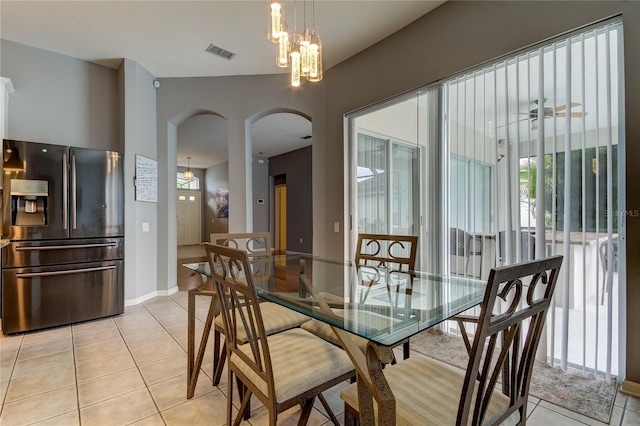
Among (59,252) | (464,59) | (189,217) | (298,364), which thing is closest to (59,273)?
(59,252)

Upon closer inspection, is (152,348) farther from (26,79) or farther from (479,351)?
(26,79)

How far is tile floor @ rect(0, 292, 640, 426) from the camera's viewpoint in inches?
65.1

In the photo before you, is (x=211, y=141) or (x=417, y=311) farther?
(x=211, y=141)

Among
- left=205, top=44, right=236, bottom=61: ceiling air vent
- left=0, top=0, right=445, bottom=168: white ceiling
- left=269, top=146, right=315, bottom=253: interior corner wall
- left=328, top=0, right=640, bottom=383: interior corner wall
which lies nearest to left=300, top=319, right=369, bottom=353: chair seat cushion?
left=328, top=0, right=640, bottom=383: interior corner wall

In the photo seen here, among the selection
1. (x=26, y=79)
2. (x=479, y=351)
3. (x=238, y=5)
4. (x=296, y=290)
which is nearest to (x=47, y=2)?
(x=26, y=79)

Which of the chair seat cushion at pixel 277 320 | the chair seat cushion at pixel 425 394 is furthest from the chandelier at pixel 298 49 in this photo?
the chair seat cushion at pixel 425 394

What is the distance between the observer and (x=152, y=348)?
2.53m

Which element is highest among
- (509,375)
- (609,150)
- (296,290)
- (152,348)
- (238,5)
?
(238,5)

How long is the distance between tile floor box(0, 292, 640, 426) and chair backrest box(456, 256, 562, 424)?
91cm

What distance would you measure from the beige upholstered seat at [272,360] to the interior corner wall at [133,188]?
9.39 ft

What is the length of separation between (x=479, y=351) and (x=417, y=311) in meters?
0.45

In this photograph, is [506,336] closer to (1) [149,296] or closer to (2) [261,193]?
(1) [149,296]

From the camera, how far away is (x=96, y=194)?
3191 mm

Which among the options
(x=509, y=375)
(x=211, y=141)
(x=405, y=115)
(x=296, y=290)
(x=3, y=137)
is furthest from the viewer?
(x=211, y=141)
